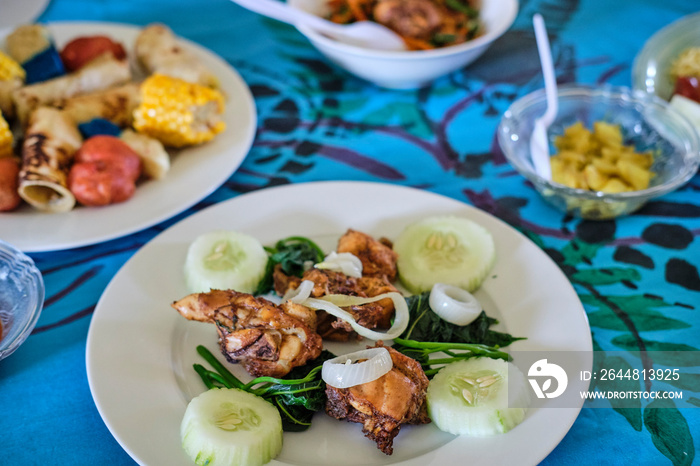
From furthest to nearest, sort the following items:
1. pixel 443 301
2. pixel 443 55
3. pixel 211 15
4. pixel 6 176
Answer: pixel 211 15
pixel 443 55
pixel 6 176
pixel 443 301

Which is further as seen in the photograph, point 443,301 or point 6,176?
point 6,176

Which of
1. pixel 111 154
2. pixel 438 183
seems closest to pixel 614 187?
pixel 438 183

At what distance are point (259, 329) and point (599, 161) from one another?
1.62 metres

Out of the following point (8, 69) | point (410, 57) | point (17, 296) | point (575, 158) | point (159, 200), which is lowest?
point (17, 296)

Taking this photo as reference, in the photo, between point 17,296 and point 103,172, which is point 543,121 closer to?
point 103,172

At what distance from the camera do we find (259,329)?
1.79 meters

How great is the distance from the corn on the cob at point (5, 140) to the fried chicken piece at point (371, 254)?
1.53 m

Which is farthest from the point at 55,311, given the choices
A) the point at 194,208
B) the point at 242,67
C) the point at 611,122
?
the point at 611,122

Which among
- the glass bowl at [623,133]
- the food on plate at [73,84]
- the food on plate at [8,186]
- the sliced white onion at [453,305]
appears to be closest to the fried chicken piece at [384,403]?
the sliced white onion at [453,305]

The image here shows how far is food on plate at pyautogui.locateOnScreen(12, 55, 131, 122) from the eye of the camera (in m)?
2.82

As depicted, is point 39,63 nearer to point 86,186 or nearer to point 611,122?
point 86,186

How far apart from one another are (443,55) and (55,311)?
2.03 metres

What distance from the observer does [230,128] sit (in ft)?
9.52

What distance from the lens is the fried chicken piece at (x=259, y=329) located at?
1.78m
